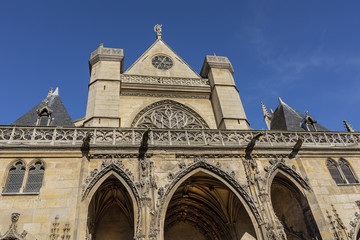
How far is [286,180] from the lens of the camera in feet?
30.6

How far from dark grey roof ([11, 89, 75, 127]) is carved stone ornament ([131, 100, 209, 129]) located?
2908mm

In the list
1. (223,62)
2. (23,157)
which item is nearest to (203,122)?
(223,62)

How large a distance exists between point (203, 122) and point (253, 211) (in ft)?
20.6

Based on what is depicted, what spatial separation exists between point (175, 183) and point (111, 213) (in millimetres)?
3299

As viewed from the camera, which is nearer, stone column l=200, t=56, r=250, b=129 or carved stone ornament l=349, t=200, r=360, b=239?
carved stone ornament l=349, t=200, r=360, b=239

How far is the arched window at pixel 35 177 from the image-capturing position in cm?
748

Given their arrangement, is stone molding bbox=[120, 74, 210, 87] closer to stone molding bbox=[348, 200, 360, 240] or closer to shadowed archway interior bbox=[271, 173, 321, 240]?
shadowed archway interior bbox=[271, 173, 321, 240]

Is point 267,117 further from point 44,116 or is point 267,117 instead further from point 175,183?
point 44,116

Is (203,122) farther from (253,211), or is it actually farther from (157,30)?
(157,30)

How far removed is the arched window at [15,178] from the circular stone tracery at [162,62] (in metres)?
9.64

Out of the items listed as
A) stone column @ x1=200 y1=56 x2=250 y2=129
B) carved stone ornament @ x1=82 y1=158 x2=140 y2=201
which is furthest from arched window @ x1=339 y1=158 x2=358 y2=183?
carved stone ornament @ x1=82 y1=158 x2=140 y2=201

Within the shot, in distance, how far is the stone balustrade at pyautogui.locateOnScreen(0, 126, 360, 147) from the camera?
27.5 feet

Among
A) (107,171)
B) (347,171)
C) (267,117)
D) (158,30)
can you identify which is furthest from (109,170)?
(267,117)

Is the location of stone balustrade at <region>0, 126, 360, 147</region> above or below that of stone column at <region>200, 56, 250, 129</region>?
below
